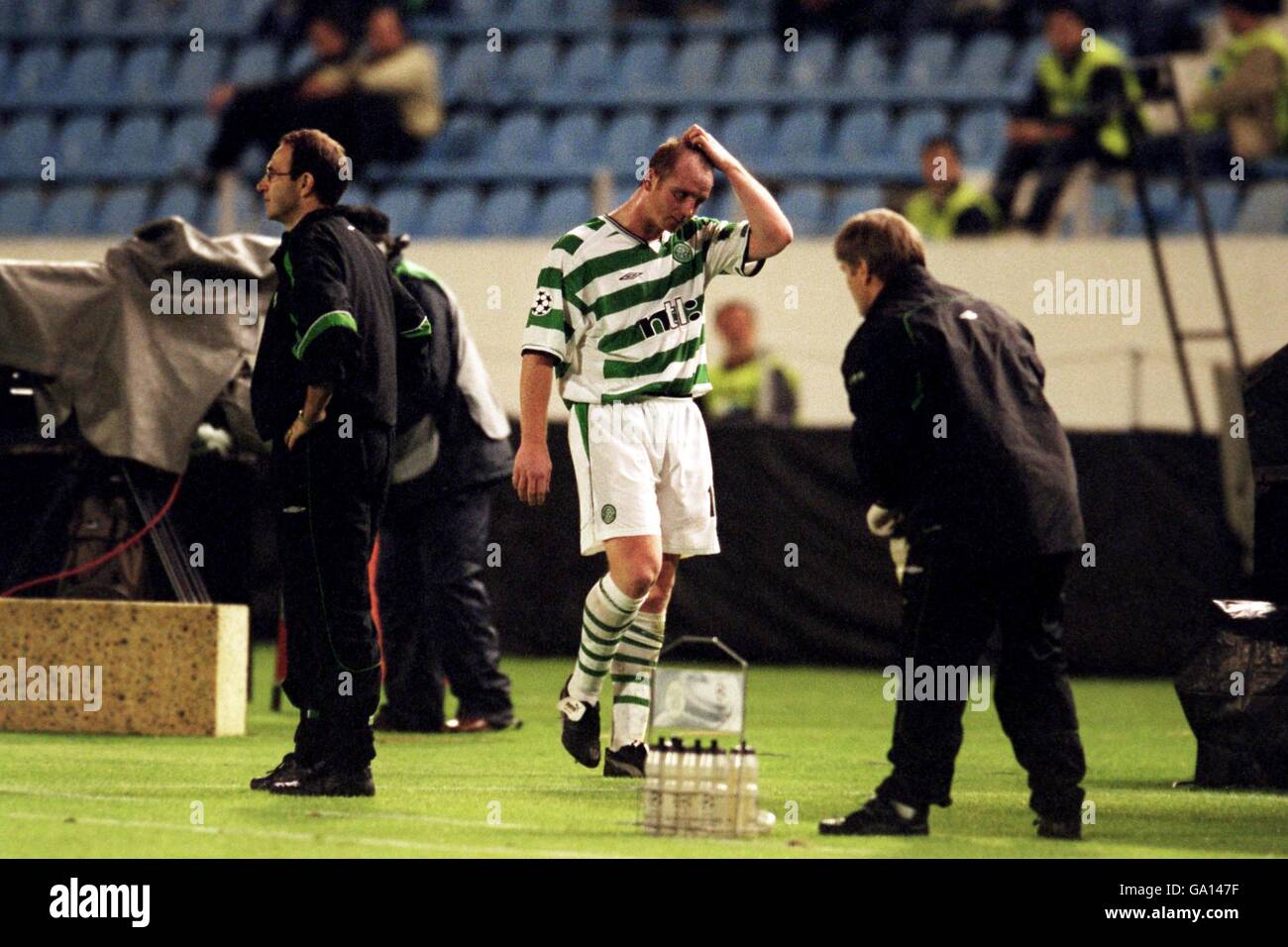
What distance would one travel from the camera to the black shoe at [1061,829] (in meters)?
5.99

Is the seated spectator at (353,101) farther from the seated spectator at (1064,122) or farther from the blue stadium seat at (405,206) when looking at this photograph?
the seated spectator at (1064,122)

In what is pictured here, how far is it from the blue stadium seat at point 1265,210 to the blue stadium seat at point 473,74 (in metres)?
6.52

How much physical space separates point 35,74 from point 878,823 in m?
15.1

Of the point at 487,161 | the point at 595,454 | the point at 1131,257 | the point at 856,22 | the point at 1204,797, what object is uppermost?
the point at 856,22

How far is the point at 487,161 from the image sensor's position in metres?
17.0

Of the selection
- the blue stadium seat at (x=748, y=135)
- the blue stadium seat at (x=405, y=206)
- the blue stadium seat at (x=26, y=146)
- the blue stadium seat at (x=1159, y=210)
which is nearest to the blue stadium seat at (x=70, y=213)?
the blue stadium seat at (x=26, y=146)

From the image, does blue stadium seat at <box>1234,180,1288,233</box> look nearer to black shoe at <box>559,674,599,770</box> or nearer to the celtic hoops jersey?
the celtic hoops jersey

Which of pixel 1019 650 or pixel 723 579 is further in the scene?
pixel 723 579

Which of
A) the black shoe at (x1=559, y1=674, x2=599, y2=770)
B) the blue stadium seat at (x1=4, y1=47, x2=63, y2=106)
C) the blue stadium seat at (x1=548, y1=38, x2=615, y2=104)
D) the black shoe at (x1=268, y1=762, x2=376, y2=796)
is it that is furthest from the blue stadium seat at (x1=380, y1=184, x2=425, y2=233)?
the black shoe at (x1=268, y1=762, x2=376, y2=796)

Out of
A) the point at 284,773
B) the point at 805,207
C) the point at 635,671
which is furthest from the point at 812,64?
the point at 284,773
